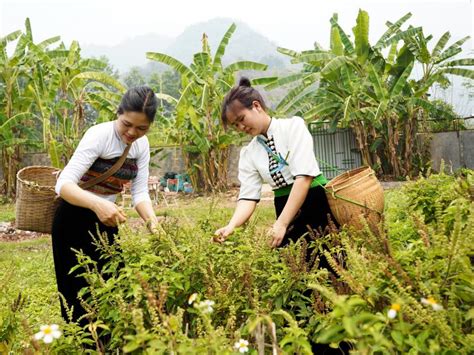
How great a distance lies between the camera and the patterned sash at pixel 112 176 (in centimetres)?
250

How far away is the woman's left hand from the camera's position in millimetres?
2294

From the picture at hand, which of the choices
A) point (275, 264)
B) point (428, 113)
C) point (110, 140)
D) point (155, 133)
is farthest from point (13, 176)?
point (275, 264)

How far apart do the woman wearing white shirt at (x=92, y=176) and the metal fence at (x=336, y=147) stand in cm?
1139

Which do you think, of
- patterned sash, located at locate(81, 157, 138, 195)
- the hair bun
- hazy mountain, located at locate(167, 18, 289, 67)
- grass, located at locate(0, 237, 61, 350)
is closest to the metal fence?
grass, located at locate(0, 237, 61, 350)

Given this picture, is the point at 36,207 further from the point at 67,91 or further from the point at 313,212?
the point at 67,91

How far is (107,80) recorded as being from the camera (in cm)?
1062

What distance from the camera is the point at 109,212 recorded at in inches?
85.4

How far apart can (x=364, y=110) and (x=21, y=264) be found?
25.7ft

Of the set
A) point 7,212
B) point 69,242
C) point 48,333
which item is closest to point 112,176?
point 69,242

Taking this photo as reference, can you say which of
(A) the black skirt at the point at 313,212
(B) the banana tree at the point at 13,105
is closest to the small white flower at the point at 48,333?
(A) the black skirt at the point at 313,212

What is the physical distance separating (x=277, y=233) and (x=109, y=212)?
782mm

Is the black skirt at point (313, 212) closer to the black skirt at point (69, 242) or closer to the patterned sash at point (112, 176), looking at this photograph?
the patterned sash at point (112, 176)

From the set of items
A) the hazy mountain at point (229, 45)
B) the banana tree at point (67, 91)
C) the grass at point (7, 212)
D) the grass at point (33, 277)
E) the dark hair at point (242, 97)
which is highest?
the hazy mountain at point (229, 45)

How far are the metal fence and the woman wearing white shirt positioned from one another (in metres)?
11.4
